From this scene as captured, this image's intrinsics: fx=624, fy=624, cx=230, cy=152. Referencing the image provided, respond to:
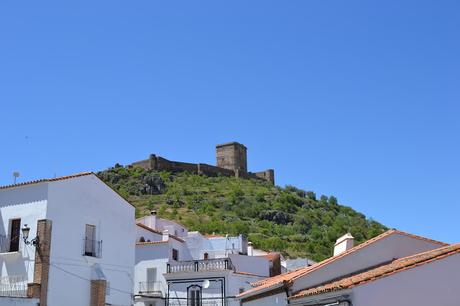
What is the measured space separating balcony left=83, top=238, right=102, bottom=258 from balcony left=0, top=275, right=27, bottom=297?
311 centimetres

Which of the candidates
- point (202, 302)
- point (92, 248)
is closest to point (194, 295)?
point (202, 302)

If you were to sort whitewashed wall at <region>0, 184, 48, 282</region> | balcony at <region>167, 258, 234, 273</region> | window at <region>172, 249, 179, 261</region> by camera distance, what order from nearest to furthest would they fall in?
whitewashed wall at <region>0, 184, 48, 282</region> → balcony at <region>167, 258, 234, 273</region> → window at <region>172, 249, 179, 261</region>

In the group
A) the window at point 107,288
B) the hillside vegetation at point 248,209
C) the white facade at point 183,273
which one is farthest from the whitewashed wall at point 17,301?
the hillside vegetation at point 248,209

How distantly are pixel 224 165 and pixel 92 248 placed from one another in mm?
97398

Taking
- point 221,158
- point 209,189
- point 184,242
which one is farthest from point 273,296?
point 221,158

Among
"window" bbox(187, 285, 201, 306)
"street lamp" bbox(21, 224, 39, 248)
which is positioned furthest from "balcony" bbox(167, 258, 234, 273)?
"street lamp" bbox(21, 224, 39, 248)

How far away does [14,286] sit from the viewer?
82.6ft

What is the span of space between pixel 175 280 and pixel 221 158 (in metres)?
86.1

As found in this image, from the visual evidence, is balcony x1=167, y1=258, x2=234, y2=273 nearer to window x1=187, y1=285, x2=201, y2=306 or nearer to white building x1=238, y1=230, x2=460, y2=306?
window x1=187, y1=285, x2=201, y2=306

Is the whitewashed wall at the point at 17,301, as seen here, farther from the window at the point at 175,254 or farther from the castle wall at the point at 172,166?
the castle wall at the point at 172,166

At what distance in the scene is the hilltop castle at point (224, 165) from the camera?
107 metres

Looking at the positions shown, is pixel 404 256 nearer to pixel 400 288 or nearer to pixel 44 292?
pixel 400 288

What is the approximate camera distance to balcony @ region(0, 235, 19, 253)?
26094 millimetres

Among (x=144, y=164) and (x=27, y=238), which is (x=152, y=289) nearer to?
(x=27, y=238)
